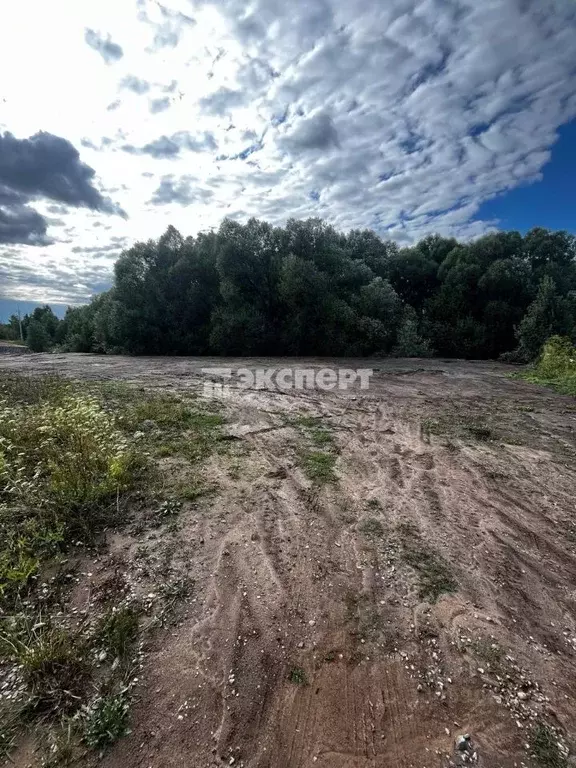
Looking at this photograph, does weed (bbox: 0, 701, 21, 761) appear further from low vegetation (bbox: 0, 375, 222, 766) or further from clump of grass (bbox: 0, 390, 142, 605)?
clump of grass (bbox: 0, 390, 142, 605)

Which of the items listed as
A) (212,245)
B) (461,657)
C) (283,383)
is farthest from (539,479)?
(212,245)

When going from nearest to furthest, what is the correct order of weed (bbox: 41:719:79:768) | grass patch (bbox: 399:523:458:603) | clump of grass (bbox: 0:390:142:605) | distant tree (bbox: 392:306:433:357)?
weed (bbox: 41:719:79:768), grass patch (bbox: 399:523:458:603), clump of grass (bbox: 0:390:142:605), distant tree (bbox: 392:306:433:357)

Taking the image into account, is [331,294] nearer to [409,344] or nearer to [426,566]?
[409,344]

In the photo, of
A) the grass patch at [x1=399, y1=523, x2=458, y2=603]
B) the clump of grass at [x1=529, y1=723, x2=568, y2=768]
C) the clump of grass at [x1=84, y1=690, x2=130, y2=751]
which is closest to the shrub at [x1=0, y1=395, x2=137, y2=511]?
the clump of grass at [x1=84, y1=690, x2=130, y2=751]

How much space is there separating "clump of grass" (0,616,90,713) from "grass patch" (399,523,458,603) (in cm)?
189

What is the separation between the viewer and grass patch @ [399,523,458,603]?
88.5 inches

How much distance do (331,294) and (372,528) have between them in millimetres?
12659

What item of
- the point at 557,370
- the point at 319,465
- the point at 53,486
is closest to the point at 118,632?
the point at 53,486

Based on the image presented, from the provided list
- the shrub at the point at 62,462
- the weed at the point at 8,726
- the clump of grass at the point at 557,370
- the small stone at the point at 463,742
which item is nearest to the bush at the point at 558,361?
the clump of grass at the point at 557,370

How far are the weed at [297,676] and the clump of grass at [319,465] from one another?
1855 millimetres

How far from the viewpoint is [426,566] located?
2.45 m

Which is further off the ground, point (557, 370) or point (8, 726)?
point (557, 370)

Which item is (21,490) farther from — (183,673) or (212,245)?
(212,245)

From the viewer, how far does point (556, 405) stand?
636cm
